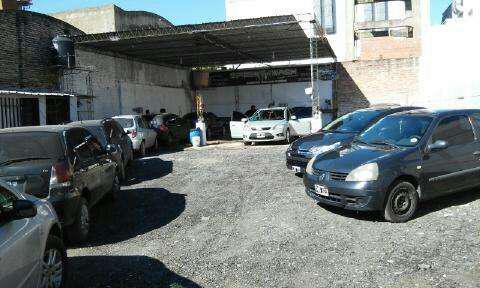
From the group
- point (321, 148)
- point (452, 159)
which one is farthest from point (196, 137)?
point (452, 159)

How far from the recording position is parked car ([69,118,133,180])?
36.8 feet

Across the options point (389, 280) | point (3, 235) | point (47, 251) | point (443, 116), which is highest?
point (443, 116)

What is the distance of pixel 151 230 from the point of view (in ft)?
24.0

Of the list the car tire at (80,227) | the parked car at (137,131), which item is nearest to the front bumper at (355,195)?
the car tire at (80,227)

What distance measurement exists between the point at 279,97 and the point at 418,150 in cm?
2621

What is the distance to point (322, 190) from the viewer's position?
7453 mm

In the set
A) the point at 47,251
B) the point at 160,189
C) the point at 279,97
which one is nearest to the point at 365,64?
Answer: the point at 279,97

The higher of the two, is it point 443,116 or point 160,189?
point 443,116

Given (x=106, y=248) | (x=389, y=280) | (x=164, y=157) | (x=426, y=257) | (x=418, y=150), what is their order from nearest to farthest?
1. (x=389, y=280)
2. (x=426, y=257)
3. (x=106, y=248)
4. (x=418, y=150)
5. (x=164, y=157)

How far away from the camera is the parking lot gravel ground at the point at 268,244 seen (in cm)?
527

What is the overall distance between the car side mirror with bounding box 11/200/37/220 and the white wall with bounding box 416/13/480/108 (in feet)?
79.4

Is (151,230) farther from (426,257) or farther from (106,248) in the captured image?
(426,257)

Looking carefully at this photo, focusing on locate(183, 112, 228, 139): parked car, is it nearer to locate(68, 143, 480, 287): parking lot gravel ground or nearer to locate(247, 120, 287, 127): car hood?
locate(247, 120, 287, 127): car hood

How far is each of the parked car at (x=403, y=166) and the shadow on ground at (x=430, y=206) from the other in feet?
1.05
